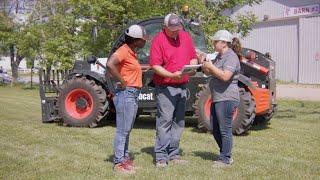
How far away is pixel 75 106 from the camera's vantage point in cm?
950

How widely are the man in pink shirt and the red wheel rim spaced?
356cm

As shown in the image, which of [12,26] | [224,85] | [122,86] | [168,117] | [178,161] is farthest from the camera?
[12,26]

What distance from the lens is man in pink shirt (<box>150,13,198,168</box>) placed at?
566 cm

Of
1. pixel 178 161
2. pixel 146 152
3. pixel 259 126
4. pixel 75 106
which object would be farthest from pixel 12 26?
A: pixel 178 161

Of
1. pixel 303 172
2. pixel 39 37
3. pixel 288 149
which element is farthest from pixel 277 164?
pixel 39 37

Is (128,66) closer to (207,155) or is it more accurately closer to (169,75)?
(169,75)

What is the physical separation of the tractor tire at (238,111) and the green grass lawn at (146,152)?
0.20 metres

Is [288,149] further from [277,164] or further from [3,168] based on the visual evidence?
[3,168]

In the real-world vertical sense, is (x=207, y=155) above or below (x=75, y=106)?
below

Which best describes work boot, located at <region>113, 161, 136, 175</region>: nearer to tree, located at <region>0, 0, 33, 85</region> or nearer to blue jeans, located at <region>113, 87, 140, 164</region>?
blue jeans, located at <region>113, 87, 140, 164</region>

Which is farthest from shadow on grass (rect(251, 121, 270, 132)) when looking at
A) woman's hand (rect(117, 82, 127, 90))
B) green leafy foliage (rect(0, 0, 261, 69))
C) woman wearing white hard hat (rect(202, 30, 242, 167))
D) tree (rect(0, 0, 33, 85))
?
tree (rect(0, 0, 33, 85))

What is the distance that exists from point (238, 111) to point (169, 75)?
289 centimetres

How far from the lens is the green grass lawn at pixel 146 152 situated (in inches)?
220

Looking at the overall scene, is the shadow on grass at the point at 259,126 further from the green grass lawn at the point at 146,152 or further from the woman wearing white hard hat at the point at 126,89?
the woman wearing white hard hat at the point at 126,89
